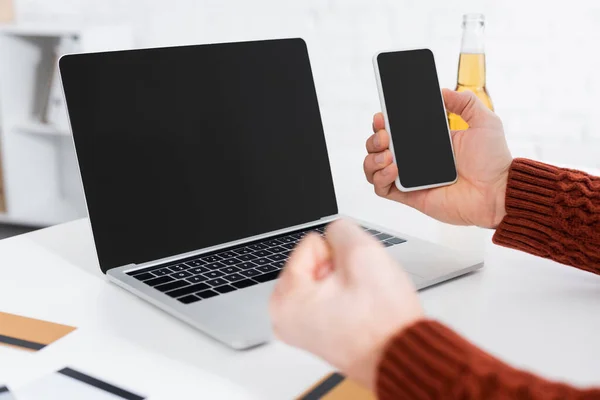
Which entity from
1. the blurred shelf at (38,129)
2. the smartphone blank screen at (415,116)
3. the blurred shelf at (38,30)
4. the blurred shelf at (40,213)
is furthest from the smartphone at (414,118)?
the blurred shelf at (40,213)

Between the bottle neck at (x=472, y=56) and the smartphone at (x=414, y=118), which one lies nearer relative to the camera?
the smartphone at (x=414, y=118)

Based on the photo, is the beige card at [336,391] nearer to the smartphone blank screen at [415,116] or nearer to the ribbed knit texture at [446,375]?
the ribbed knit texture at [446,375]

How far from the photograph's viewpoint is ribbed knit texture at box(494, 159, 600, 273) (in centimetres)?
78

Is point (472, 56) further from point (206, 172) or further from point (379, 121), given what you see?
point (206, 172)

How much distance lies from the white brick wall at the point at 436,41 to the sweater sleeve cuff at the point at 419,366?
1454 mm

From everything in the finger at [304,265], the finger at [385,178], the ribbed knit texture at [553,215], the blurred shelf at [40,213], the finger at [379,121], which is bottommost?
the blurred shelf at [40,213]

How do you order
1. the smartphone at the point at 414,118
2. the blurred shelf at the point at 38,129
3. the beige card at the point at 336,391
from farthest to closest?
1. the blurred shelf at the point at 38,129
2. the smartphone at the point at 414,118
3. the beige card at the point at 336,391

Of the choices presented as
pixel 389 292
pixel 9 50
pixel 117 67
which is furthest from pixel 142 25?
pixel 389 292

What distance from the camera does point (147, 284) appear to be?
2.34 feet

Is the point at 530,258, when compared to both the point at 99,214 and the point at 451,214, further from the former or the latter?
the point at 99,214

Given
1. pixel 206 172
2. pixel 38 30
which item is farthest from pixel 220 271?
pixel 38 30

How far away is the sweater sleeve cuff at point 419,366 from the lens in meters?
0.43

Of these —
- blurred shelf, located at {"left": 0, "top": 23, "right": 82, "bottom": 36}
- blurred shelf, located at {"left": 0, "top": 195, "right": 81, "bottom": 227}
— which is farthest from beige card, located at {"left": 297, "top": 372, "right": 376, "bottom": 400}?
blurred shelf, located at {"left": 0, "top": 195, "right": 81, "bottom": 227}

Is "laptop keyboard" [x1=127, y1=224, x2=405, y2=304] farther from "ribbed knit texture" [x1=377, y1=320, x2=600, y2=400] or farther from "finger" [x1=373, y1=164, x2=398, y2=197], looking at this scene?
"ribbed knit texture" [x1=377, y1=320, x2=600, y2=400]
